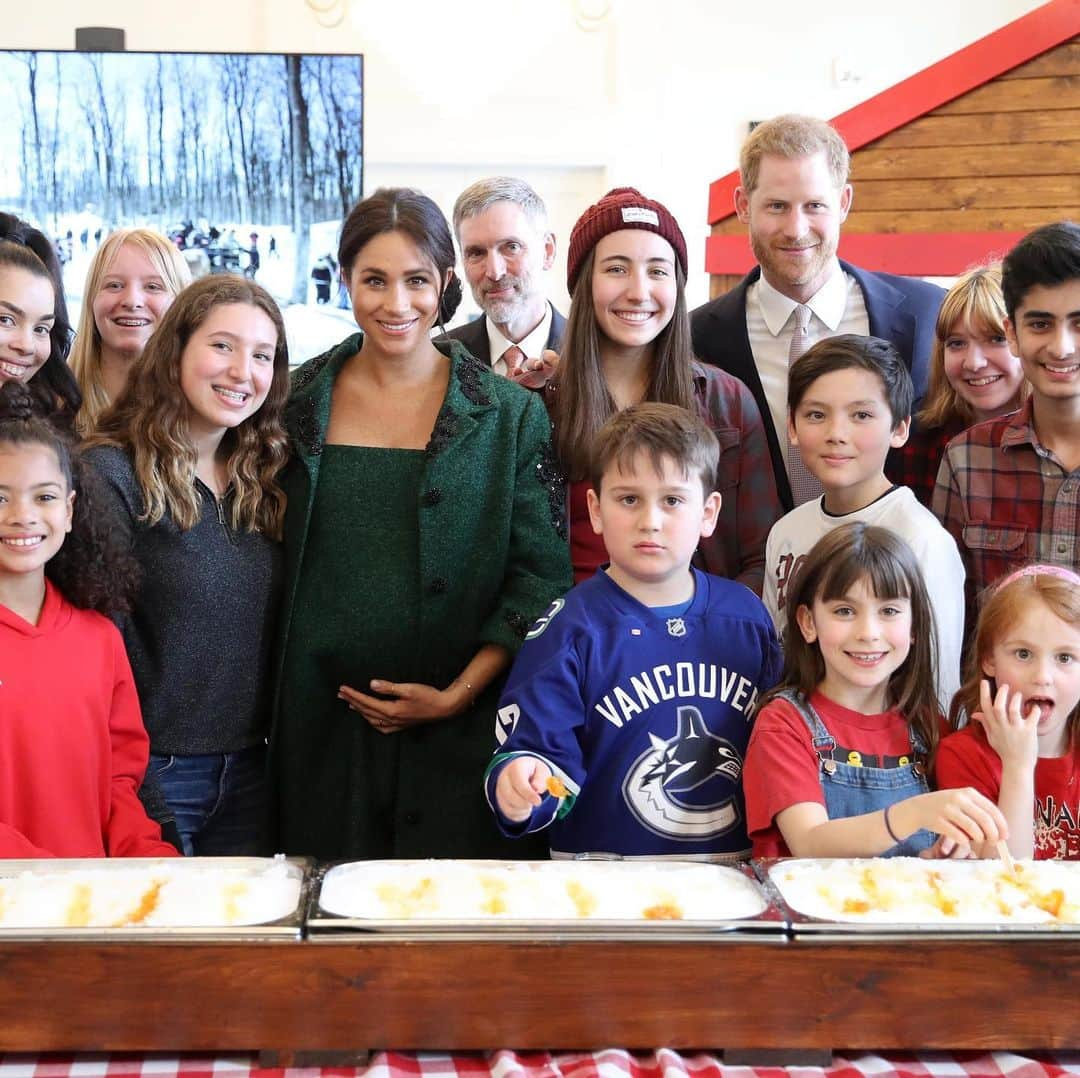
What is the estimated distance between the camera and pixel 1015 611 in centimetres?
181

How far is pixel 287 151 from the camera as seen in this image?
4969mm

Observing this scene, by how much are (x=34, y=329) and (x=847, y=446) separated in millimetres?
1357

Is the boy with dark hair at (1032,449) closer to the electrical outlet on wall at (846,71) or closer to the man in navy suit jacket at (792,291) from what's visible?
the man in navy suit jacket at (792,291)

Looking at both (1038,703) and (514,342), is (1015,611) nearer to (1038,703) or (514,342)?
(1038,703)

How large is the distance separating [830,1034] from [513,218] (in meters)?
2.14

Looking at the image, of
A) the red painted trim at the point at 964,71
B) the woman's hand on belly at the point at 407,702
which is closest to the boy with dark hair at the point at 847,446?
the woman's hand on belly at the point at 407,702

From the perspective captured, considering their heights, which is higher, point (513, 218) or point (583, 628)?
point (513, 218)

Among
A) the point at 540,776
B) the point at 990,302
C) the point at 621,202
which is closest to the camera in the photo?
the point at 540,776

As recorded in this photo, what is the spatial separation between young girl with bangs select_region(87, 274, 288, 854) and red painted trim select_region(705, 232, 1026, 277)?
7.22ft

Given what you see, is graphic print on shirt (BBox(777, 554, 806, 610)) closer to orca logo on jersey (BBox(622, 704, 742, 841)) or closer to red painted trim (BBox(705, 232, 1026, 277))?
orca logo on jersey (BBox(622, 704, 742, 841))

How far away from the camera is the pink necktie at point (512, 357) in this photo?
9.56 feet

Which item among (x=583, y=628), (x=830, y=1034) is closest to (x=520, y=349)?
(x=583, y=628)

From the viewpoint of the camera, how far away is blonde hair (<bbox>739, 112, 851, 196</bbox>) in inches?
104

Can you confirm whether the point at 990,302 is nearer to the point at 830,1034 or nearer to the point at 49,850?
the point at 830,1034
